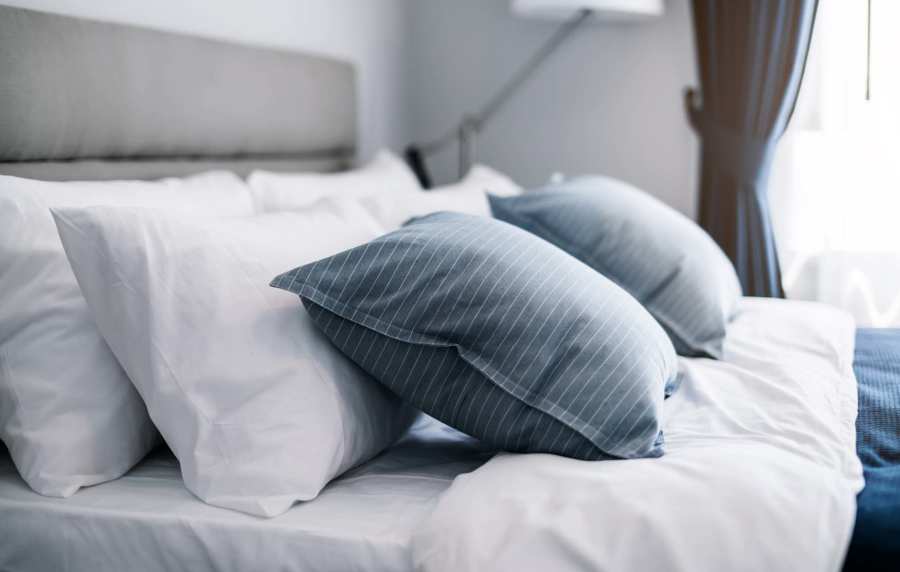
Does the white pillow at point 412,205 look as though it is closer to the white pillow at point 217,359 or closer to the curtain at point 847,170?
the white pillow at point 217,359

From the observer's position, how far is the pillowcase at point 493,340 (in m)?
1.11

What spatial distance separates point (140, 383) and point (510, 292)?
1.58 ft

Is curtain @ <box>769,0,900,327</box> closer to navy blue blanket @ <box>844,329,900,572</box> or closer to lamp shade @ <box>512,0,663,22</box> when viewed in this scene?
lamp shade @ <box>512,0,663,22</box>

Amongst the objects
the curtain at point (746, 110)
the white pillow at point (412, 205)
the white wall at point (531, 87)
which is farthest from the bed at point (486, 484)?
the white wall at point (531, 87)

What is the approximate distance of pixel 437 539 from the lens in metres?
0.97

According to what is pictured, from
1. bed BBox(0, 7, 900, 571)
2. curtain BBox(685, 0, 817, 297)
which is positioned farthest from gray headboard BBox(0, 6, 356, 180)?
curtain BBox(685, 0, 817, 297)

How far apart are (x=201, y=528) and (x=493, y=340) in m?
0.40

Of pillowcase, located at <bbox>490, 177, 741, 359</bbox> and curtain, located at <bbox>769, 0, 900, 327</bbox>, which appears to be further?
curtain, located at <bbox>769, 0, 900, 327</bbox>

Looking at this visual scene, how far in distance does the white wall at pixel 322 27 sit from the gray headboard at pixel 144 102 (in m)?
0.09

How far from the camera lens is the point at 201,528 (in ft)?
3.50

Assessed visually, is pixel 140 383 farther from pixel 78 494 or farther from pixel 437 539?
pixel 437 539

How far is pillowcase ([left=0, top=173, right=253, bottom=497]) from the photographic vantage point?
1.17 metres

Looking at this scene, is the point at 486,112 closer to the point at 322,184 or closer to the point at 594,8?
the point at 594,8

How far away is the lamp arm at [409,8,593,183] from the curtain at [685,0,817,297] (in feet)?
1.40
